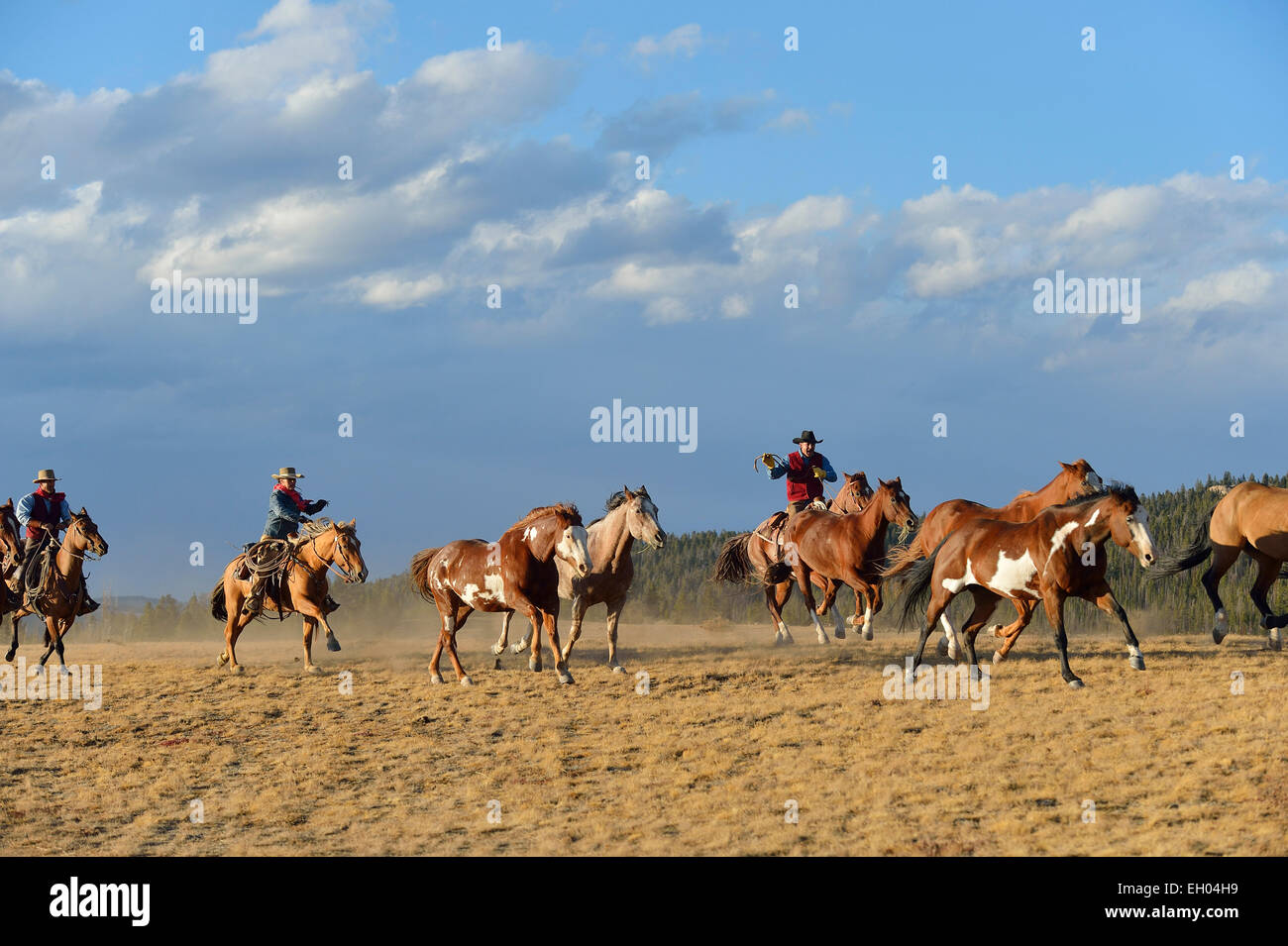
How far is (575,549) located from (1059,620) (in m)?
7.14

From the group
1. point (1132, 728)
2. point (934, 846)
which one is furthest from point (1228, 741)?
point (934, 846)

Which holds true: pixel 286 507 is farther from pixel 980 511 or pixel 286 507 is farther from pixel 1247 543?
pixel 1247 543

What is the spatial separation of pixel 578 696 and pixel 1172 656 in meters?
9.51

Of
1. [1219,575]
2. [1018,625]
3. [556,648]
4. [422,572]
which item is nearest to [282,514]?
[422,572]

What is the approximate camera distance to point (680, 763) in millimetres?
13836

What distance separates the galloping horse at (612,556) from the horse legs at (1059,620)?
5.86m

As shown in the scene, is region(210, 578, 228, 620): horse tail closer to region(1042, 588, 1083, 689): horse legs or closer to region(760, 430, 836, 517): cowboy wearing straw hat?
region(760, 430, 836, 517): cowboy wearing straw hat

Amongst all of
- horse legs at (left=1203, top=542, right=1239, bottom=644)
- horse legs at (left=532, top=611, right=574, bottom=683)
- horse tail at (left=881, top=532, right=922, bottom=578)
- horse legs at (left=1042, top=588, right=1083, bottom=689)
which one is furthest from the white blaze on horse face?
horse legs at (left=1203, top=542, right=1239, bottom=644)

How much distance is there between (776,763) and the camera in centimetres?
1356

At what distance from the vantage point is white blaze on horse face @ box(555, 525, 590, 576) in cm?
1767

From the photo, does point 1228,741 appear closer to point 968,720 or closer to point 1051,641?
point 968,720

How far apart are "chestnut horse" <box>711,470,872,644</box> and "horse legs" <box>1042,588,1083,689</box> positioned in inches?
251

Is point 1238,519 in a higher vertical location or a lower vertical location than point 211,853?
higher
